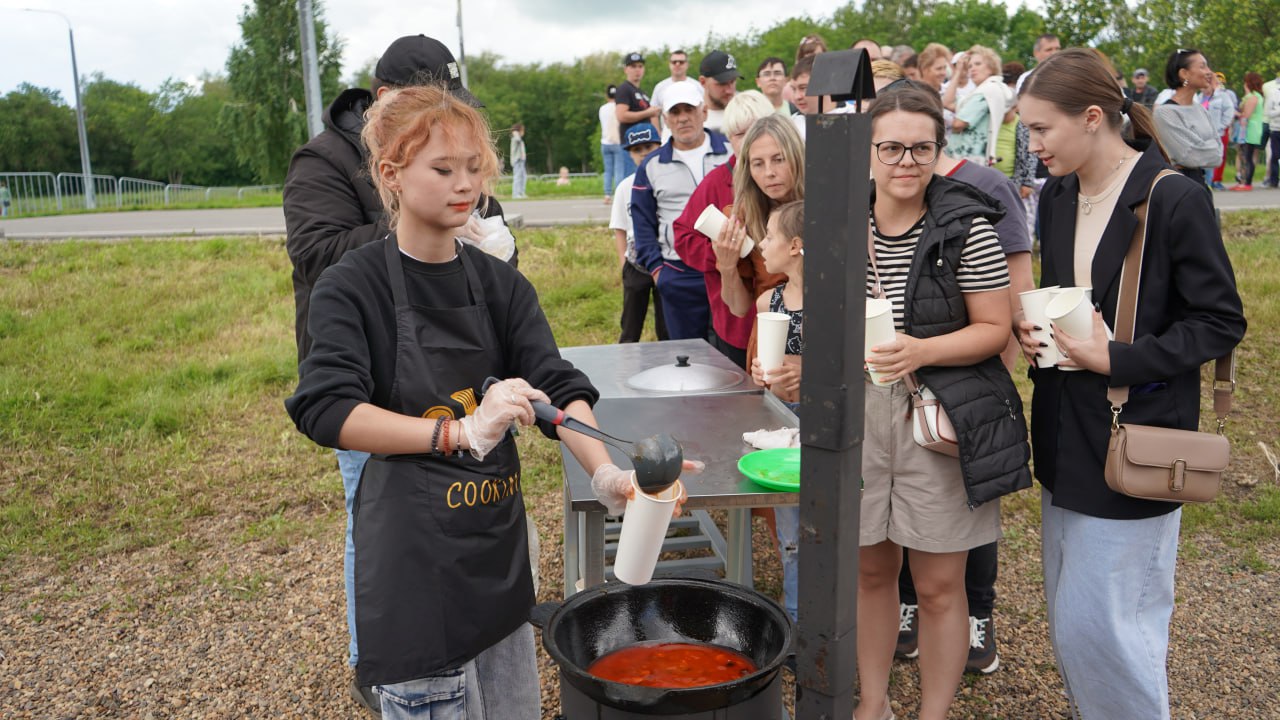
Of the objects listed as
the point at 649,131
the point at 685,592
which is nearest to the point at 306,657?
the point at 685,592

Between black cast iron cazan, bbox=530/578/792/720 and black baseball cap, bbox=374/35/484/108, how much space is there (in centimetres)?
150

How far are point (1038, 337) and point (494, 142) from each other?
54.9 inches

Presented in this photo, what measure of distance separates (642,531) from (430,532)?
482mm

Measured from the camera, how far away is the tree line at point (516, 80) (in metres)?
29.3

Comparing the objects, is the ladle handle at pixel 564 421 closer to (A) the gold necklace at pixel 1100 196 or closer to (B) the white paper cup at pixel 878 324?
(B) the white paper cup at pixel 878 324

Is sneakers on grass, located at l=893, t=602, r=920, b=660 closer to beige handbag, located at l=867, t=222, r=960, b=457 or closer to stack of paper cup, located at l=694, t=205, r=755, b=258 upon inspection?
beige handbag, located at l=867, t=222, r=960, b=457

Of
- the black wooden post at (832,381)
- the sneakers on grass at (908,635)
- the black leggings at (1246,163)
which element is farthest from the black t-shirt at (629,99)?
the black leggings at (1246,163)

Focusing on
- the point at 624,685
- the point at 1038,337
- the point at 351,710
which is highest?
the point at 1038,337

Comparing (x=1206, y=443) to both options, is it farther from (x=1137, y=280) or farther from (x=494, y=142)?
(x=494, y=142)

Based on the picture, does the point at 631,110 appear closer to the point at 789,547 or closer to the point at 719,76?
the point at 719,76

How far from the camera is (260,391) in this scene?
698cm

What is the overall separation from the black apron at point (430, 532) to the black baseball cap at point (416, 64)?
3.23 feet

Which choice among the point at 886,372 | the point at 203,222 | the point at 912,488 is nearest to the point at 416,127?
the point at 886,372

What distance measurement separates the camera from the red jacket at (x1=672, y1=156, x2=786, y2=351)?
3.98 m
